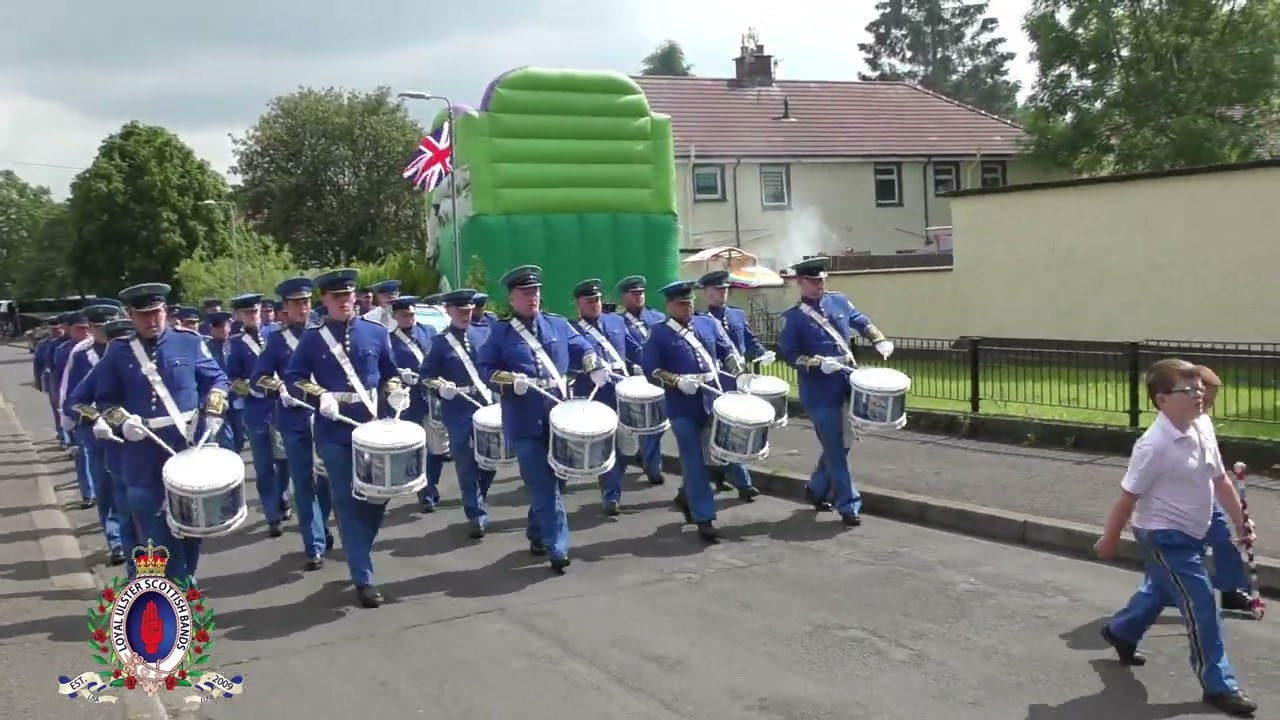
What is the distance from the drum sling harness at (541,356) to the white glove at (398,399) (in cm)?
105

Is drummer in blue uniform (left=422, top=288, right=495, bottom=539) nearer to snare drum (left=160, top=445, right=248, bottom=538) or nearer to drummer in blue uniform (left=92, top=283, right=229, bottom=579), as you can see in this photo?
drummer in blue uniform (left=92, top=283, right=229, bottom=579)

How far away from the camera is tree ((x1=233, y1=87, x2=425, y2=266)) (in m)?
50.8

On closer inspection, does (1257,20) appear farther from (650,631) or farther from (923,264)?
(650,631)

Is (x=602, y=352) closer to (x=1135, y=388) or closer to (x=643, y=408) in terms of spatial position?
(x=643, y=408)

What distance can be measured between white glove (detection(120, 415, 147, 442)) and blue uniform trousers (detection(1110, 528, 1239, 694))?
17.4 feet

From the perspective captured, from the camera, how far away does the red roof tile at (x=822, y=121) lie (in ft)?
118

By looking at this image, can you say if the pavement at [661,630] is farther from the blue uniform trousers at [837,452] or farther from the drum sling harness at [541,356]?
the drum sling harness at [541,356]

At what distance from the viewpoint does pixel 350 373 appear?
7953mm

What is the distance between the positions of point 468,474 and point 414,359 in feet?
5.42

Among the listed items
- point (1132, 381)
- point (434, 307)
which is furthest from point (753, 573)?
point (434, 307)

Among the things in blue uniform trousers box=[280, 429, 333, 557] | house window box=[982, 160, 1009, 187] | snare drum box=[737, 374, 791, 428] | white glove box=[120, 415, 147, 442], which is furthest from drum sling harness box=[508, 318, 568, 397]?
house window box=[982, 160, 1009, 187]

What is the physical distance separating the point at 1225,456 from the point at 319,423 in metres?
7.59

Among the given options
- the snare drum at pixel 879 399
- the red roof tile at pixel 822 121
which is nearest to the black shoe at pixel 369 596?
the snare drum at pixel 879 399

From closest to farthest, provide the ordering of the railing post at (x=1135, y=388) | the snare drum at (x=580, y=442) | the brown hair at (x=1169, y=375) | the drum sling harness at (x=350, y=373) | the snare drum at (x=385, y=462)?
the brown hair at (x=1169, y=375)
the snare drum at (x=385, y=462)
the drum sling harness at (x=350, y=373)
the snare drum at (x=580, y=442)
the railing post at (x=1135, y=388)
